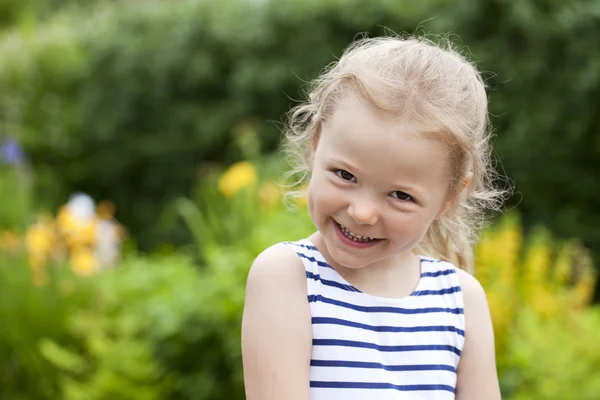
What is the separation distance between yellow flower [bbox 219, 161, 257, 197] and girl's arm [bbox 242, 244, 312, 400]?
3.03 metres

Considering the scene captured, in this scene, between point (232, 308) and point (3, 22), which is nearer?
point (232, 308)

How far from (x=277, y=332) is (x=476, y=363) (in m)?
0.43

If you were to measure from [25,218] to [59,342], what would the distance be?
7.20ft

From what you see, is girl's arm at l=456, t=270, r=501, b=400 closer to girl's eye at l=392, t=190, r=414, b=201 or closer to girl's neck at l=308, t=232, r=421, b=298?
girl's neck at l=308, t=232, r=421, b=298

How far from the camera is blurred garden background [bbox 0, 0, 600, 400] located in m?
3.64

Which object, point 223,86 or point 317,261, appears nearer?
point 317,261

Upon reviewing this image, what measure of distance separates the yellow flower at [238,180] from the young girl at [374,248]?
9.77ft

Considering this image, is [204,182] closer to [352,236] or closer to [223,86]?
[223,86]

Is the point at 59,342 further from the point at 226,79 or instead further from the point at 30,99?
the point at 30,99

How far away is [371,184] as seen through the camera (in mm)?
1442

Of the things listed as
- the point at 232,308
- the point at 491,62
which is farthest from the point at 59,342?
the point at 491,62

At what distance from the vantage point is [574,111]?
5145mm

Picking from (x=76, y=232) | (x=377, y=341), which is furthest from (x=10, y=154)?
(x=377, y=341)

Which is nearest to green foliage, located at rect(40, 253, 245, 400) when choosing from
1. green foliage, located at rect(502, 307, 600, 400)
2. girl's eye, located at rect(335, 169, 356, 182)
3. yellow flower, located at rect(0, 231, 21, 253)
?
yellow flower, located at rect(0, 231, 21, 253)
